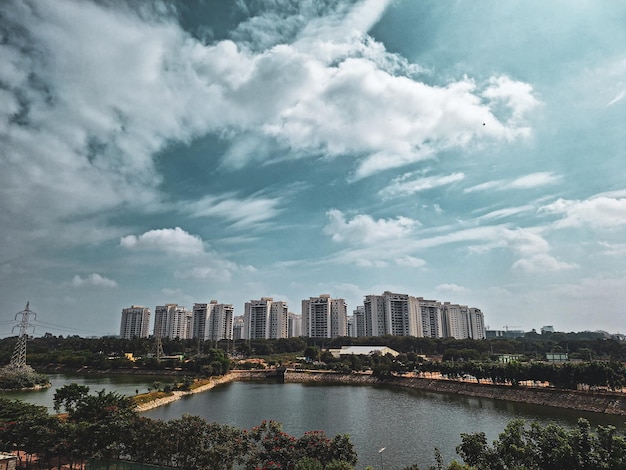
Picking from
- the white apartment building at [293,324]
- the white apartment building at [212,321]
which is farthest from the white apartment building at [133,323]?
the white apartment building at [293,324]

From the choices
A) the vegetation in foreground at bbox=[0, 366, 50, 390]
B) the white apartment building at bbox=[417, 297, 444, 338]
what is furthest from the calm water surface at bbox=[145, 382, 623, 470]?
the white apartment building at bbox=[417, 297, 444, 338]

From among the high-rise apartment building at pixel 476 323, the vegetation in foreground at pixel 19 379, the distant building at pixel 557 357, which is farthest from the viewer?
the high-rise apartment building at pixel 476 323

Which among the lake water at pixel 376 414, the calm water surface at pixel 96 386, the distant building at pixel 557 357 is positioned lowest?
the lake water at pixel 376 414

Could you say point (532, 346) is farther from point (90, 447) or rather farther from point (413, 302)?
point (90, 447)

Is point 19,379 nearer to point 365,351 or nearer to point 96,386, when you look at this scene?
point 96,386

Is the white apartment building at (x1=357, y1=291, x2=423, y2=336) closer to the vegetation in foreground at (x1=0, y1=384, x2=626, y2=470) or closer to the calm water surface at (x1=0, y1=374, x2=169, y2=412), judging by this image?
the calm water surface at (x1=0, y1=374, x2=169, y2=412)

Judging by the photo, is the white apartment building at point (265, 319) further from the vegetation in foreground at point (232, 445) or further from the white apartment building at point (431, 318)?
the vegetation in foreground at point (232, 445)

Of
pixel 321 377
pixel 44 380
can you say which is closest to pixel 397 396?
pixel 321 377
